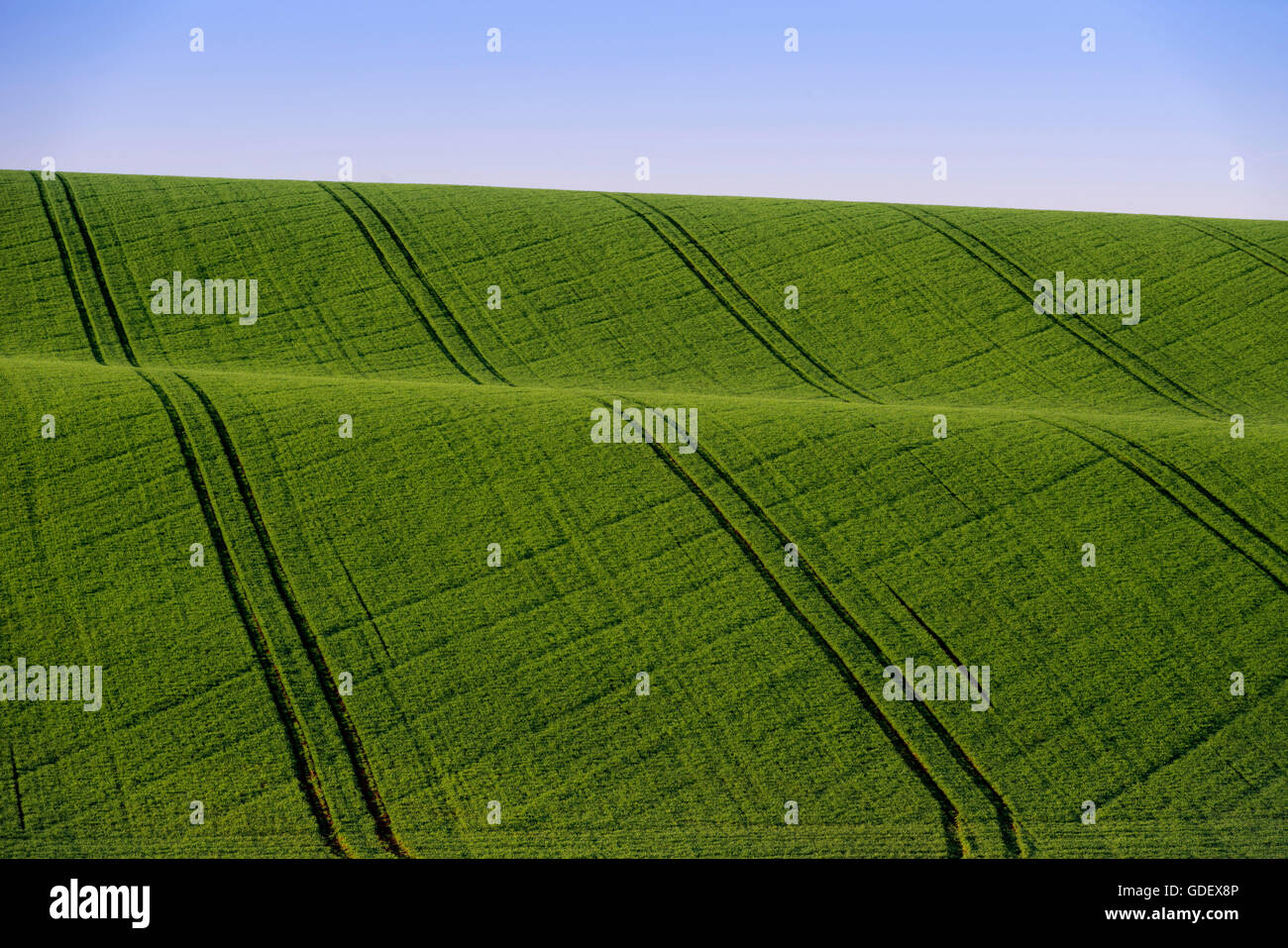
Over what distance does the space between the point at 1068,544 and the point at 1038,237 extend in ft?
60.4

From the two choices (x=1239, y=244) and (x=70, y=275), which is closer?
(x=70, y=275)

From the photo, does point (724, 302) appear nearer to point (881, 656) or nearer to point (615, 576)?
point (615, 576)

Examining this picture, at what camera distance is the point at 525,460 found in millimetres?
18156

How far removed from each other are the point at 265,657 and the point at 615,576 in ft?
16.7

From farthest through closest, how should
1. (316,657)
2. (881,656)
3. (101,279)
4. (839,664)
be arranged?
1. (101,279)
2. (881,656)
3. (839,664)
4. (316,657)

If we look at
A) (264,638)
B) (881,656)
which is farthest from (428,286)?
(881,656)

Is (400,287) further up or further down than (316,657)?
further up

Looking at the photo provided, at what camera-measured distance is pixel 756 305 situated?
2855 centimetres

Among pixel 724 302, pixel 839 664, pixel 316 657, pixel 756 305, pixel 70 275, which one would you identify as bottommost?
pixel 839 664

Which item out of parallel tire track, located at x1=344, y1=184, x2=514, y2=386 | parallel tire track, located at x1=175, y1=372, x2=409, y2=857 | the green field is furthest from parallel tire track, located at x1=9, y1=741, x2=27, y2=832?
parallel tire track, located at x1=344, y1=184, x2=514, y2=386

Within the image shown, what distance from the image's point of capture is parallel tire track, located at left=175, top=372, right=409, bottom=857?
11461 mm

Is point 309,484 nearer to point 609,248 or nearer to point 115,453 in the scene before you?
point 115,453

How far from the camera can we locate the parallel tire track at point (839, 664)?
39.5ft
